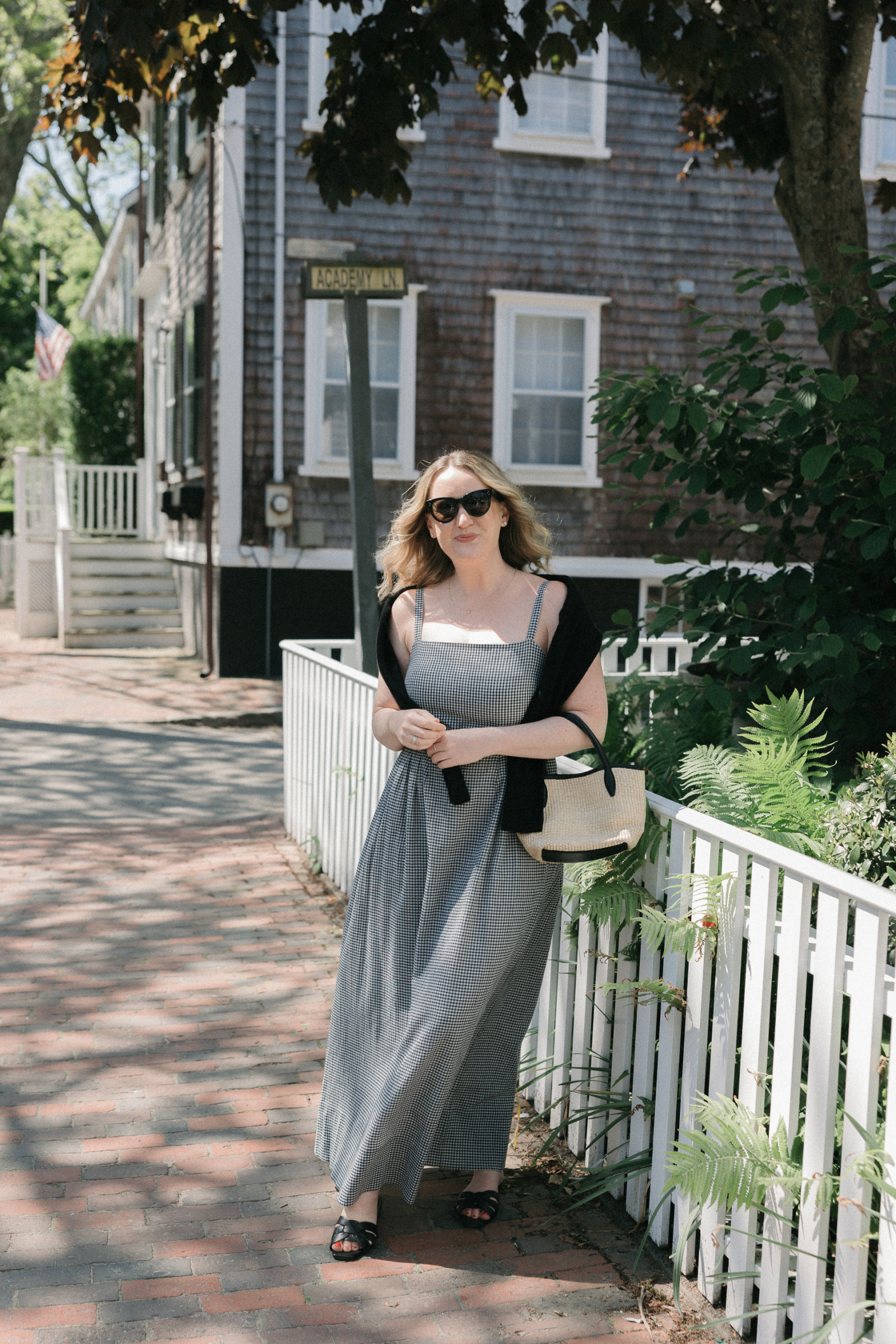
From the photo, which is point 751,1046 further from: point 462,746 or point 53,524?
point 53,524

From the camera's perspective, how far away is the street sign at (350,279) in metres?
6.00

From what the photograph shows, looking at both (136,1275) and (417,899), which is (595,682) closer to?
(417,899)

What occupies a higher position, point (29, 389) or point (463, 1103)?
point (29, 389)

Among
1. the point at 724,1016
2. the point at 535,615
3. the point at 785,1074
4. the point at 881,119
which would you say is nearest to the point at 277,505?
the point at 881,119

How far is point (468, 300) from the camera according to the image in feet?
47.8

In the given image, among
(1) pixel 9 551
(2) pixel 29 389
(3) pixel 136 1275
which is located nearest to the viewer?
(3) pixel 136 1275

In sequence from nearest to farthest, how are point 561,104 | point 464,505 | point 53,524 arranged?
point 464,505
point 561,104
point 53,524

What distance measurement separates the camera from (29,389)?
3275 centimetres

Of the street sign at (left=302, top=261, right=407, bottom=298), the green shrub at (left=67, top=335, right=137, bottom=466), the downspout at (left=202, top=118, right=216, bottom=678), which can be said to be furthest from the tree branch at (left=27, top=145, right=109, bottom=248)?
the street sign at (left=302, top=261, right=407, bottom=298)

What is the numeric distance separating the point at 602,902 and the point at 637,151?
Result: 1330 centimetres

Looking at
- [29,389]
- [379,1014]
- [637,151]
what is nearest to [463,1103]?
[379,1014]

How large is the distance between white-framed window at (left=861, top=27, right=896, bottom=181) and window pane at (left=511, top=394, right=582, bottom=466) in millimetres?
4291

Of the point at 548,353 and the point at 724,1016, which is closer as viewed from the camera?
the point at 724,1016

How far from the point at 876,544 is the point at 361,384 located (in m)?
2.70
